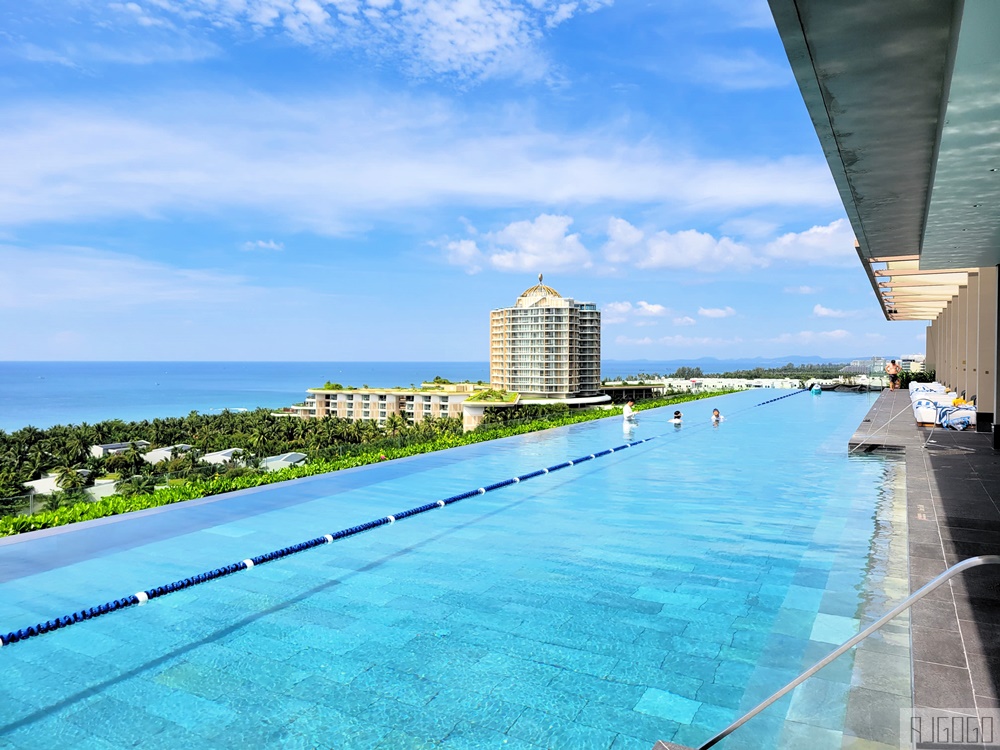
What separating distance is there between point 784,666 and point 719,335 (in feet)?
236

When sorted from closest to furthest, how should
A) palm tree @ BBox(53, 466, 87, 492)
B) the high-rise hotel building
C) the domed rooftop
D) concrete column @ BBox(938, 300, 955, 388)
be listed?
concrete column @ BBox(938, 300, 955, 388)
palm tree @ BBox(53, 466, 87, 492)
the high-rise hotel building
the domed rooftop

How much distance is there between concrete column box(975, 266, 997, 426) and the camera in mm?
9492

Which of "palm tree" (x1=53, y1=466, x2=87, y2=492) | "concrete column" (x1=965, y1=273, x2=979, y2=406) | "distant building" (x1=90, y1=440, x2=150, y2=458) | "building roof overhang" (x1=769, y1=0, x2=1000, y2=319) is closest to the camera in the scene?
"building roof overhang" (x1=769, y1=0, x2=1000, y2=319)

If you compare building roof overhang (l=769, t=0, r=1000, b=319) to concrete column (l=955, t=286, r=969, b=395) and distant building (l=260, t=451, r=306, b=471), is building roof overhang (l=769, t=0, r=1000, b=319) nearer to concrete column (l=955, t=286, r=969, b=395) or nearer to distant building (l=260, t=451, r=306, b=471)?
distant building (l=260, t=451, r=306, b=471)

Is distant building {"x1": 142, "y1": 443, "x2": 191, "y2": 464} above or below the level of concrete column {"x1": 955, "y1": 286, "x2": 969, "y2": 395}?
below

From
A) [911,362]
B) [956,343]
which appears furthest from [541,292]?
[956,343]

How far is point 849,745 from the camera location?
2.32 metres

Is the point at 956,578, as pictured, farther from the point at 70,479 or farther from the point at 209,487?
the point at 70,479

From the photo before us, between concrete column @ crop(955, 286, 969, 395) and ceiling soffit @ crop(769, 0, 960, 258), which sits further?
concrete column @ crop(955, 286, 969, 395)

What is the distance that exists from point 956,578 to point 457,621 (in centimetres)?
282

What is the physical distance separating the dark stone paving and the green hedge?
6647 mm

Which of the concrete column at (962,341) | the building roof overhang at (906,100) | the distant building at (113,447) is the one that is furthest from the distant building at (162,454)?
the building roof overhang at (906,100)

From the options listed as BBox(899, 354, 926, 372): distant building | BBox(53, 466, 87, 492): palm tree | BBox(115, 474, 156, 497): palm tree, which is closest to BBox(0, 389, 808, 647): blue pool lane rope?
BBox(115, 474, 156, 497): palm tree

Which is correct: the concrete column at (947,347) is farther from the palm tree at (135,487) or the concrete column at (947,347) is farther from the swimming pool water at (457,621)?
the palm tree at (135,487)
